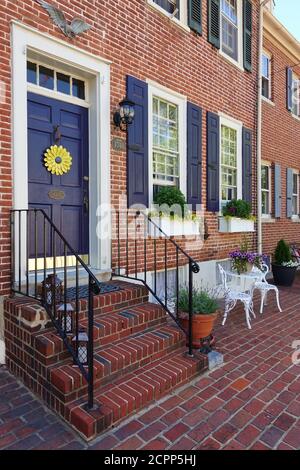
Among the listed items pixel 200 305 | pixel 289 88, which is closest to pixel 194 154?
pixel 200 305

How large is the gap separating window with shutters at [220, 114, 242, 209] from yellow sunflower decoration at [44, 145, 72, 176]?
339 centimetres

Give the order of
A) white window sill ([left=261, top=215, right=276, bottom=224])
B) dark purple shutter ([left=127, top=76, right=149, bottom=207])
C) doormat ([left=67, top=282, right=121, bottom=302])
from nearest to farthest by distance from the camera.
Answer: doormat ([left=67, top=282, right=121, bottom=302]), dark purple shutter ([left=127, top=76, right=149, bottom=207]), white window sill ([left=261, top=215, right=276, bottom=224])

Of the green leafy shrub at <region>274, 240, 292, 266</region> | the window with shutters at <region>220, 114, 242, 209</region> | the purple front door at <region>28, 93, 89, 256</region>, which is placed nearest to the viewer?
the purple front door at <region>28, 93, 89, 256</region>

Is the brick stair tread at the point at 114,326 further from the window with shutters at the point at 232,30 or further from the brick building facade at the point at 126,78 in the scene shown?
the window with shutters at the point at 232,30

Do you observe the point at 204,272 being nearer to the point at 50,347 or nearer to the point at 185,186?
the point at 185,186

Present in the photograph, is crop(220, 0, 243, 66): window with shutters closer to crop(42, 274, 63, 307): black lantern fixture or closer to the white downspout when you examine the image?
the white downspout

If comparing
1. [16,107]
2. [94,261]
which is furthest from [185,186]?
[16,107]

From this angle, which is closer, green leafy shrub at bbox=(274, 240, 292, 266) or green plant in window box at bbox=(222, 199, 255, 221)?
green plant in window box at bbox=(222, 199, 255, 221)

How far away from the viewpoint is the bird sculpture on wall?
3.57 metres

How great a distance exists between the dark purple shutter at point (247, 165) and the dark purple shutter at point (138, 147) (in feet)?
9.85

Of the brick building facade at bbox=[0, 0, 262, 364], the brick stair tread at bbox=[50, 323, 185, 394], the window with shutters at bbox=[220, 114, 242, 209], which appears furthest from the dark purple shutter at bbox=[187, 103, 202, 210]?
the brick stair tread at bbox=[50, 323, 185, 394]

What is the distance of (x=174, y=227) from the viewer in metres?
4.82

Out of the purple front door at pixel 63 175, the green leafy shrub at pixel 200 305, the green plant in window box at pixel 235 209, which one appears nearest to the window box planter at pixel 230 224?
the green plant in window box at pixel 235 209

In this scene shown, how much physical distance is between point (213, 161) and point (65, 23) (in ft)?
10.7
